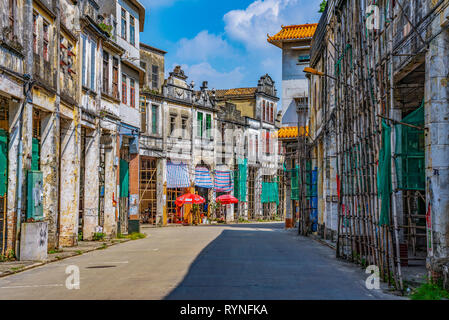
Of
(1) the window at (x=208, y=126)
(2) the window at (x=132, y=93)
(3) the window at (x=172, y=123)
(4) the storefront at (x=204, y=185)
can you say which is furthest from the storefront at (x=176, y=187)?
(2) the window at (x=132, y=93)

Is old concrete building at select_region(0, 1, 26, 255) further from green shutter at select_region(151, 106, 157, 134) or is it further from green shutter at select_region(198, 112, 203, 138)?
green shutter at select_region(198, 112, 203, 138)

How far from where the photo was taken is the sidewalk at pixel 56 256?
14.1 metres

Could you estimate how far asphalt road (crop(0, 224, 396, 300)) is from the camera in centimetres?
991

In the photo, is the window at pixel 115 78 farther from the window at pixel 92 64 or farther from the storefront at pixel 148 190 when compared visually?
the storefront at pixel 148 190

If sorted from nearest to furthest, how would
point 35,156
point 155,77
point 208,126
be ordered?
point 35,156
point 155,77
point 208,126

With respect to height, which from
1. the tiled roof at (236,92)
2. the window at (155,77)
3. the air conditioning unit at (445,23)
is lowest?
the air conditioning unit at (445,23)

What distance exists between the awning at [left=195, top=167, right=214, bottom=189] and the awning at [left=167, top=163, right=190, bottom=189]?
1.32 m

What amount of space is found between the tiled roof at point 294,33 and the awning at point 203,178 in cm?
1151

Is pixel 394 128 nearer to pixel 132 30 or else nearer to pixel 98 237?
pixel 98 237

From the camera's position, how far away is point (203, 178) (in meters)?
47.2

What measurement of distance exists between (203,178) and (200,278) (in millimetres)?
35469

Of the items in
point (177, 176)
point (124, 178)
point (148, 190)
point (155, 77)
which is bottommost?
point (148, 190)

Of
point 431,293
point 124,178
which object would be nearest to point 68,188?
point 124,178

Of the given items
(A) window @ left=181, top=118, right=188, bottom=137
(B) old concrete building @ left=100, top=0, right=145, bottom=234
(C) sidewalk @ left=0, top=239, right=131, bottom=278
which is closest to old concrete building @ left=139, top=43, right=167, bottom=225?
(A) window @ left=181, top=118, right=188, bottom=137
